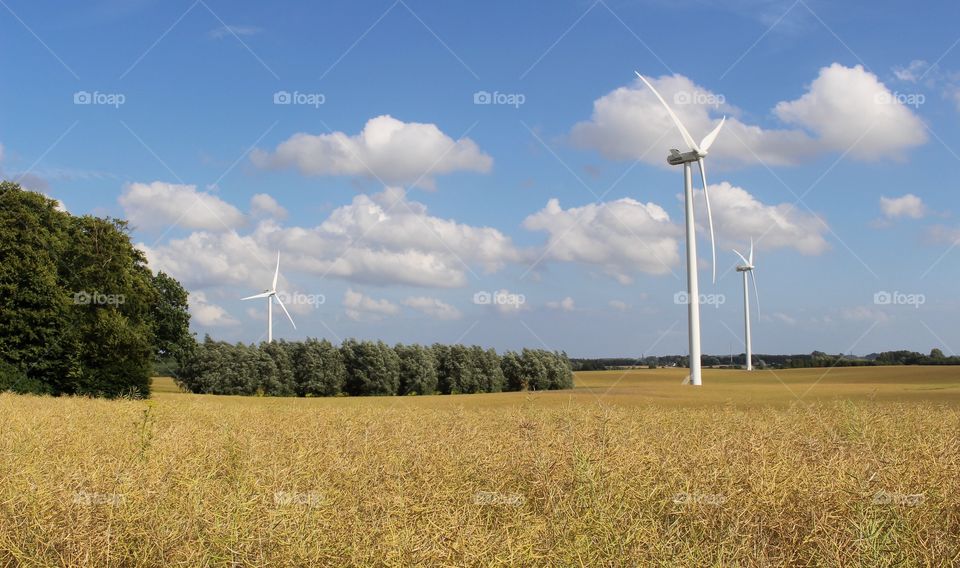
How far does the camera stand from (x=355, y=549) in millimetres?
5414

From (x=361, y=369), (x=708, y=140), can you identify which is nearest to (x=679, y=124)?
(x=708, y=140)

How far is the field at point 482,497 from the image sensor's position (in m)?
5.84

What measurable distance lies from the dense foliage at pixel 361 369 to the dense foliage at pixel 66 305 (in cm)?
2650

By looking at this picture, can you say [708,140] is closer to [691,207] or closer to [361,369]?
[691,207]

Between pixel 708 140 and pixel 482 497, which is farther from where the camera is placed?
pixel 708 140

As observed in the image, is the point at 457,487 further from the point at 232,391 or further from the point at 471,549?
the point at 232,391

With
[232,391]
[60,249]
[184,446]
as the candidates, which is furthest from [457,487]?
[232,391]

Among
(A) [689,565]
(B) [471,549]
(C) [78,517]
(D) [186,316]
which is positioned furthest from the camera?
(D) [186,316]

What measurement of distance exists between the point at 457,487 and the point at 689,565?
3.77 metres

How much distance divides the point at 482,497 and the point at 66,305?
5185cm

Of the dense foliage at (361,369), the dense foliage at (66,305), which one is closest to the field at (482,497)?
the dense foliage at (66,305)

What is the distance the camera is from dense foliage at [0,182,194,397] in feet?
164

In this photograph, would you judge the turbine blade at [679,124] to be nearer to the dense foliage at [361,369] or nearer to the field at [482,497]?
the dense foliage at [361,369]

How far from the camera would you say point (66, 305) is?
51500mm
